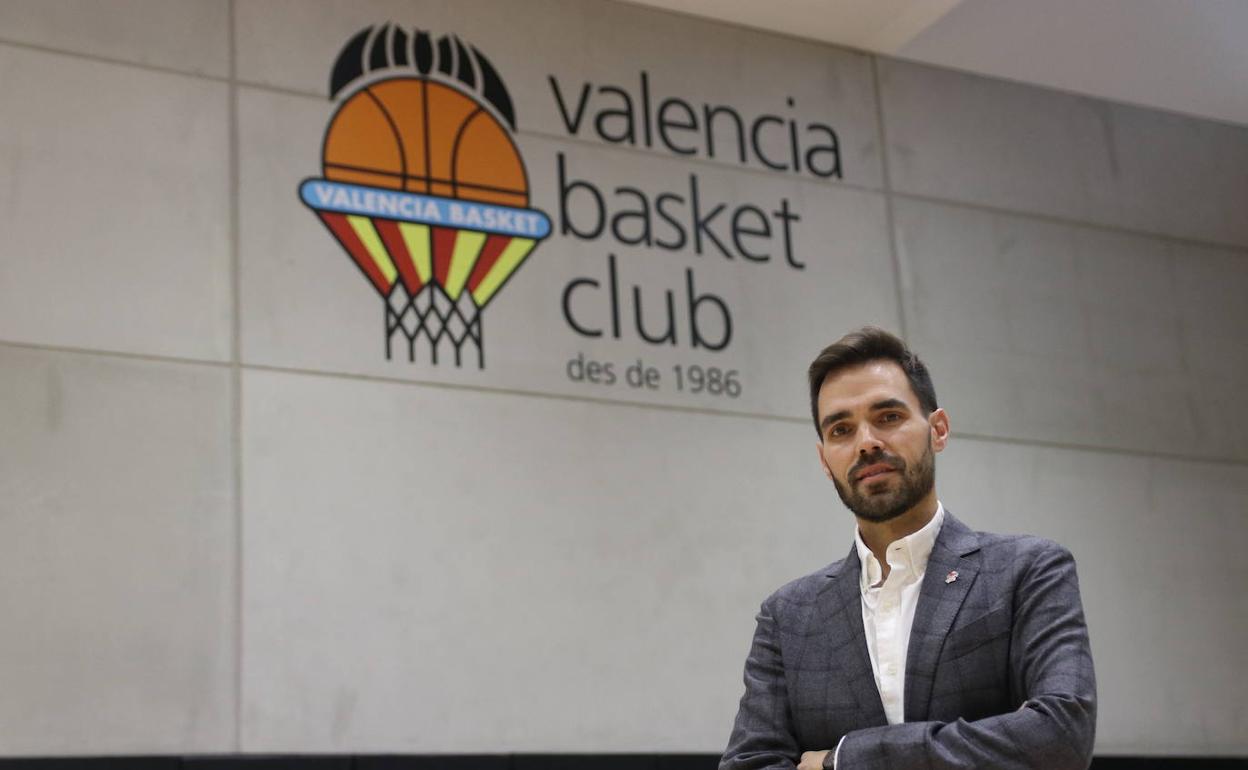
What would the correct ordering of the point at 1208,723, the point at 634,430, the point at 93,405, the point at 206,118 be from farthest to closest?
the point at 1208,723 < the point at 634,430 < the point at 206,118 < the point at 93,405

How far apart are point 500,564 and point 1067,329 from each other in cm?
293

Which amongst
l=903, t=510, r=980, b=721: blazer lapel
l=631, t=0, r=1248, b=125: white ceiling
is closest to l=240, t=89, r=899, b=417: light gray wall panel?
l=631, t=0, r=1248, b=125: white ceiling

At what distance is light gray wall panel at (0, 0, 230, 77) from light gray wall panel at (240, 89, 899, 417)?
23 cm

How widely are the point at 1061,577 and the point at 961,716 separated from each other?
0.92 ft

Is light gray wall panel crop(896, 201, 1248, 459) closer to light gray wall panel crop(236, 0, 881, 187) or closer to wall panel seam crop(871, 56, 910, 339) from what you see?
wall panel seam crop(871, 56, 910, 339)

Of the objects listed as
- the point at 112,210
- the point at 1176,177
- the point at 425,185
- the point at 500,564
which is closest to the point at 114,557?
the point at 112,210

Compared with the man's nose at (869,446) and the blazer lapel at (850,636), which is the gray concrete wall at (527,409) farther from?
the man's nose at (869,446)

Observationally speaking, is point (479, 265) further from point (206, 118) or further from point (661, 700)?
point (661, 700)

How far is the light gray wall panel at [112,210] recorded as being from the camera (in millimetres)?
5305

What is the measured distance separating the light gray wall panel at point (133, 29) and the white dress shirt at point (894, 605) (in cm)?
377

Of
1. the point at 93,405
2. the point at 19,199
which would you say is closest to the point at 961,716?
the point at 93,405

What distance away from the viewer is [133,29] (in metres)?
5.68

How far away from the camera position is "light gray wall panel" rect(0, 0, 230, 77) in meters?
5.52

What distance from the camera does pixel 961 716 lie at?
102 inches
